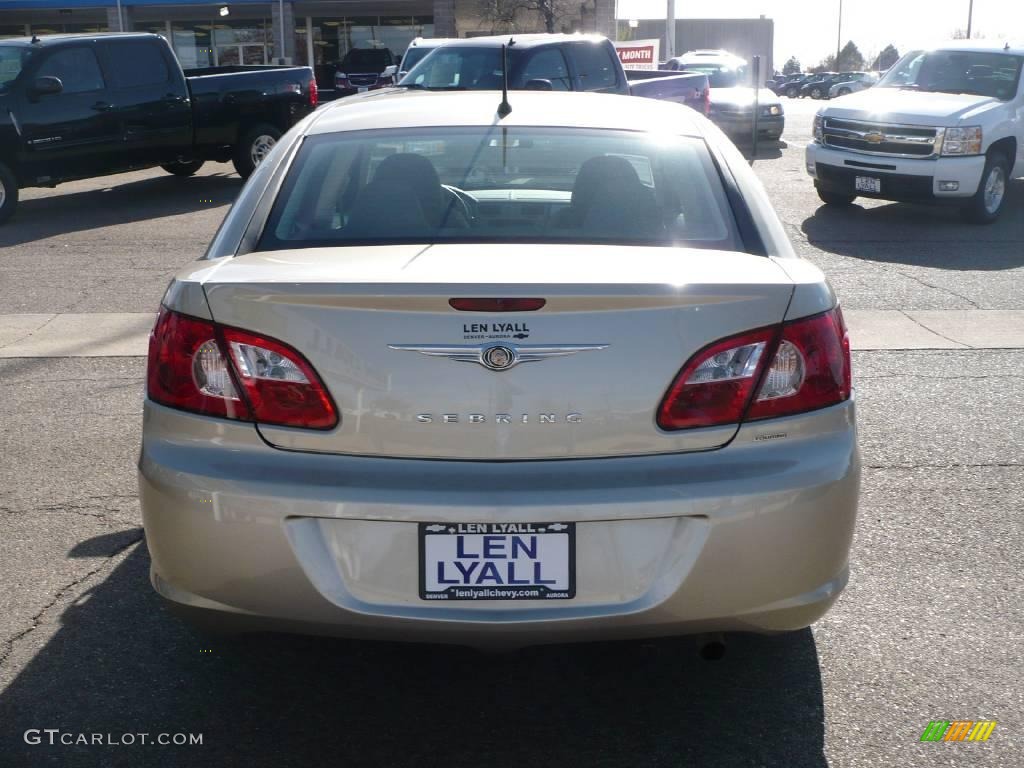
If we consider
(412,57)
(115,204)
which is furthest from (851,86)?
(115,204)

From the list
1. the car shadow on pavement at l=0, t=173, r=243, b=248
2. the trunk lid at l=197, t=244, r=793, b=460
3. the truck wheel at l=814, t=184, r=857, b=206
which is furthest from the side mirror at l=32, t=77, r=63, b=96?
the trunk lid at l=197, t=244, r=793, b=460

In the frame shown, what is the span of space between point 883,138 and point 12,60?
946 centimetres

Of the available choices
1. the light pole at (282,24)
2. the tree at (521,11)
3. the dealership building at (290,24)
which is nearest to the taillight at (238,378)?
the light pole at (282,24)

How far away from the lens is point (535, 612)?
2852 millimetres

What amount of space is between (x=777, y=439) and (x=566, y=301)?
0.62 metres

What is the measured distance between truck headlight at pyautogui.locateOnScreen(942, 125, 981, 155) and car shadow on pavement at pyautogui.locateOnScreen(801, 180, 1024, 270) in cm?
81

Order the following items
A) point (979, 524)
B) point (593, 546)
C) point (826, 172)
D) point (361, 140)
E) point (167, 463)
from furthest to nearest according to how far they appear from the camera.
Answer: point (826, 172)
point (979, 524)
point (361, 140)
point (167, 463)
point (593, 546)

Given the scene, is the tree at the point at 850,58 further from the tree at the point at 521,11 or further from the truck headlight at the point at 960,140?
the truck headlight at the point at 960,140

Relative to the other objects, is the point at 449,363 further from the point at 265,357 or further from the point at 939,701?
the point at 939,701

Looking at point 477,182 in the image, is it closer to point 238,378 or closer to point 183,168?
point 238,378

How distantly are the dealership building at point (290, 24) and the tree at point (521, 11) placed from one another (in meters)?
0.26

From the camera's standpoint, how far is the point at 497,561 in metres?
2.84

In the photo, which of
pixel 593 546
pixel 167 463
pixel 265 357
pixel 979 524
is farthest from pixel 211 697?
pixel 979 524

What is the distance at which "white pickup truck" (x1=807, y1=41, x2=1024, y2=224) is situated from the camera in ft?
41.4
